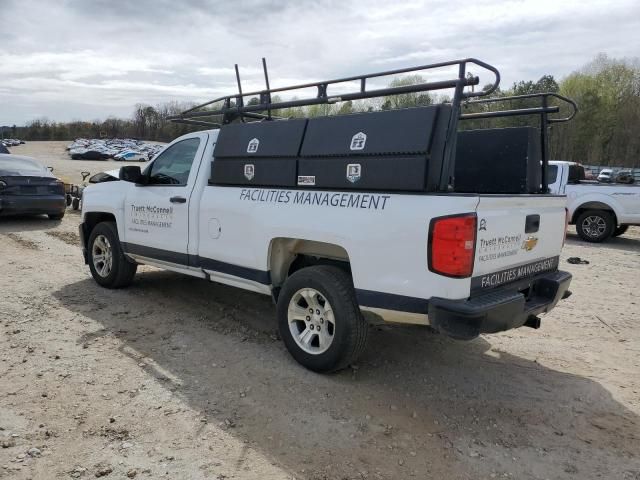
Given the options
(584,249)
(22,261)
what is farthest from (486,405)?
(584,249)

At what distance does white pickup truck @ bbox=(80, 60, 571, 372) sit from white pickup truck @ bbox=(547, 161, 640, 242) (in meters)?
8.19

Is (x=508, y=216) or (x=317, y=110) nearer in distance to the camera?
(x=508, y=216)

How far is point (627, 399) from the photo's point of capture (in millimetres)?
3941

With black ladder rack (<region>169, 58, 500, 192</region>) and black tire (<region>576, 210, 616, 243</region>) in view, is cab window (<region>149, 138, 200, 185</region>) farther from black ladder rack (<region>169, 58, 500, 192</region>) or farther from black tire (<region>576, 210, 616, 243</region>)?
black tire (<region>576, 210, 616, 243</region>)

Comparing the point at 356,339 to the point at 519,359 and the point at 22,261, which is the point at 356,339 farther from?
the point at 22,261

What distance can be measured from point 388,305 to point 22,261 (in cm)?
659

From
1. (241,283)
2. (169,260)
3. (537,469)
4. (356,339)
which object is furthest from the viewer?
(169,260)

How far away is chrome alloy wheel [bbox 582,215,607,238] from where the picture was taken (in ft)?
39.3

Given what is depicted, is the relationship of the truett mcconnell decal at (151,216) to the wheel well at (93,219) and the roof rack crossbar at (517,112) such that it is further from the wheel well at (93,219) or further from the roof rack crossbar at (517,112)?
the roof rack crossbar at (517,112)

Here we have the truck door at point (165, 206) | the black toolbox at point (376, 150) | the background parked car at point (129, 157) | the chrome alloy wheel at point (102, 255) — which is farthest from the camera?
the background parked car at point (129, 157)

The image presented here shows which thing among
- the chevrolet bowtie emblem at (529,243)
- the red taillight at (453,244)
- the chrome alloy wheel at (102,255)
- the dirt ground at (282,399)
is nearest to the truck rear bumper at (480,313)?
the red taillight at (453,244)

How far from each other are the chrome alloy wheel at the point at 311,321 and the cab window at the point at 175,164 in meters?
1.97

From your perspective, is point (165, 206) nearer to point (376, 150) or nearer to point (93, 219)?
point (93, 219)

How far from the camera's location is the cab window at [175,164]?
17.7ft
